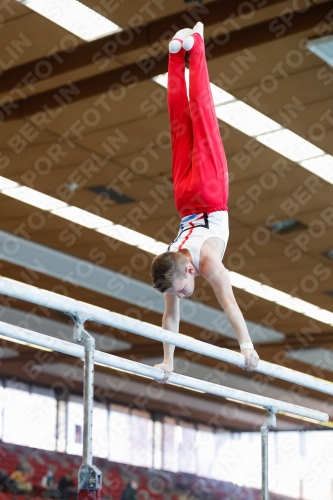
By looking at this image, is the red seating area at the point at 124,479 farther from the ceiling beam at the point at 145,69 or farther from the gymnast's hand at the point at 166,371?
the gymnast's hand at the point at 166,371

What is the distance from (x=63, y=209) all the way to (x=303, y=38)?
431cm

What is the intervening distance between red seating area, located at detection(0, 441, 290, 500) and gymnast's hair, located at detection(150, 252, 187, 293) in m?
9.45

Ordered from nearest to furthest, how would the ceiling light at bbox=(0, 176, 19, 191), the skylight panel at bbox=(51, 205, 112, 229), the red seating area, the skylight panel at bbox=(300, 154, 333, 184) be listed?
the skylight panel at bbox=(300, 154, 333, 184)
the ceiling light at bbox=(0, 176, 19, 191)
the skylight panel at bbox=(51, 205, 112, 229)
the red seating area

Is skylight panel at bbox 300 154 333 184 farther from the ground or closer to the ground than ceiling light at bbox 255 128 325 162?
farther from the ground

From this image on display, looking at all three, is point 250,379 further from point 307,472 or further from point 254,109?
point 254,109

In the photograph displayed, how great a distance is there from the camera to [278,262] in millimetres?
10539

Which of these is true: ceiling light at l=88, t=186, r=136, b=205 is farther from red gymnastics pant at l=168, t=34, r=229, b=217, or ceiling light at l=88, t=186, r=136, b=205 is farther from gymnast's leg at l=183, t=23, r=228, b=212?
gymnast's leg at l=183, t=23, r=228, b=212

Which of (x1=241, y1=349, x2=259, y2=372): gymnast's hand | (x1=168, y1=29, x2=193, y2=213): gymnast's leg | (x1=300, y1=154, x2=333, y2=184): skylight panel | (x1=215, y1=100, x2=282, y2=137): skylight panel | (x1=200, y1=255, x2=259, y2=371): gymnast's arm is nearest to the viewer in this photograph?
(x1=241, y1=349, x2=259, y2=372): gymnast's hand

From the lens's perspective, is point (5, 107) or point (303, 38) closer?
point (303, 38)

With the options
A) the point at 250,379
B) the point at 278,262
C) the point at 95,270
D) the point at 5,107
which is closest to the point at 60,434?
the point at 250,379

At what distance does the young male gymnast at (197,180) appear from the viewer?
3.84 metres

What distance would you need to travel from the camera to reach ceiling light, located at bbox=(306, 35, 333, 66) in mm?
5828

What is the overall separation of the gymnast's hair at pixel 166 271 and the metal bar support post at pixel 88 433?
1037 millimetres

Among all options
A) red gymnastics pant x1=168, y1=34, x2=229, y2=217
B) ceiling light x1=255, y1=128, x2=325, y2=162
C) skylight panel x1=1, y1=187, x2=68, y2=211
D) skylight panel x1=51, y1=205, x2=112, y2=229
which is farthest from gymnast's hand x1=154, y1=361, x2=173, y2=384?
skylight panel x1=51, y1=205, x2=112, y2=229
